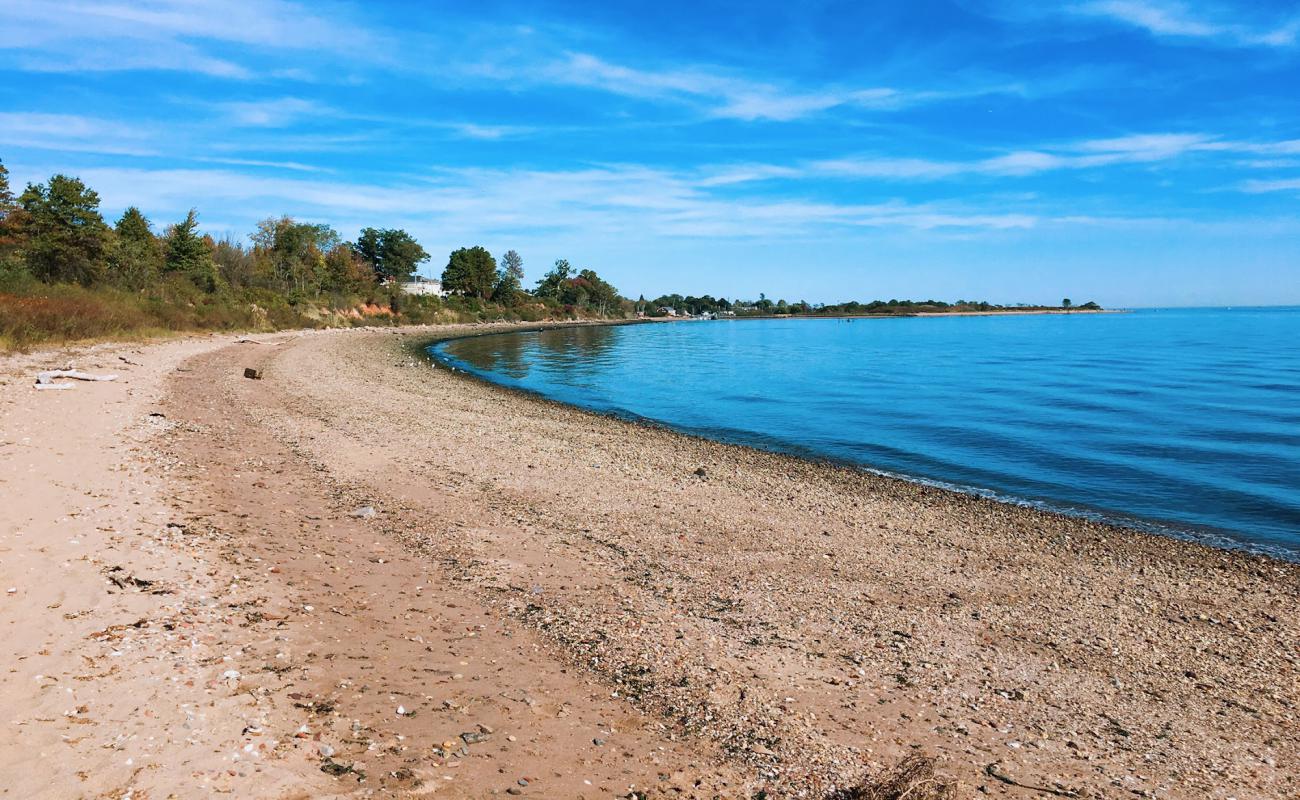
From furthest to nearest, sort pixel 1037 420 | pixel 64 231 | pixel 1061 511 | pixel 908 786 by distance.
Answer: pixel 64 231 < pixel 1037 420 < pixel 1061 511 < pixel 908 786

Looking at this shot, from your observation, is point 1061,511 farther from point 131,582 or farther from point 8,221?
point 8,221

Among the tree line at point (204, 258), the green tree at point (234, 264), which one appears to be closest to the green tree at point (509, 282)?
the tree line at point (204, 258)

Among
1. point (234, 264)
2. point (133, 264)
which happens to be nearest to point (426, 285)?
point (234, 264)

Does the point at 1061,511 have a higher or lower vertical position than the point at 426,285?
lower

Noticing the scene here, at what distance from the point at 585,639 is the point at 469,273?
129776mm

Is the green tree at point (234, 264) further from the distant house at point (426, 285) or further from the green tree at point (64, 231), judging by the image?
the distant house at point (426, 285)

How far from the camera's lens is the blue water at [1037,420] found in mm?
14812

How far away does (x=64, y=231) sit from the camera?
134 ft

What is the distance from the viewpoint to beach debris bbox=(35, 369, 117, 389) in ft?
56.9

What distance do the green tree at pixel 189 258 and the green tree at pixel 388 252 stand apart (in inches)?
2323

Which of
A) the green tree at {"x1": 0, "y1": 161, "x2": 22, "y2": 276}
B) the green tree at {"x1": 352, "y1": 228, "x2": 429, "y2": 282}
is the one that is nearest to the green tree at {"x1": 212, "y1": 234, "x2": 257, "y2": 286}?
the green tree at {"x1": 0, "y1": 161, "x2": 22, "y2": 276}

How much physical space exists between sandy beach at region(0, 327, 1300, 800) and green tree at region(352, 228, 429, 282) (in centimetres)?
11213

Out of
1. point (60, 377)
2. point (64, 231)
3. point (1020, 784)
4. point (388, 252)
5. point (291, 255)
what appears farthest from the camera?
point (388, 252)

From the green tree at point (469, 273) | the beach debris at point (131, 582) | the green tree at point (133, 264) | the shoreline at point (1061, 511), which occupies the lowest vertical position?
the shoreline at point (1061, 511)
